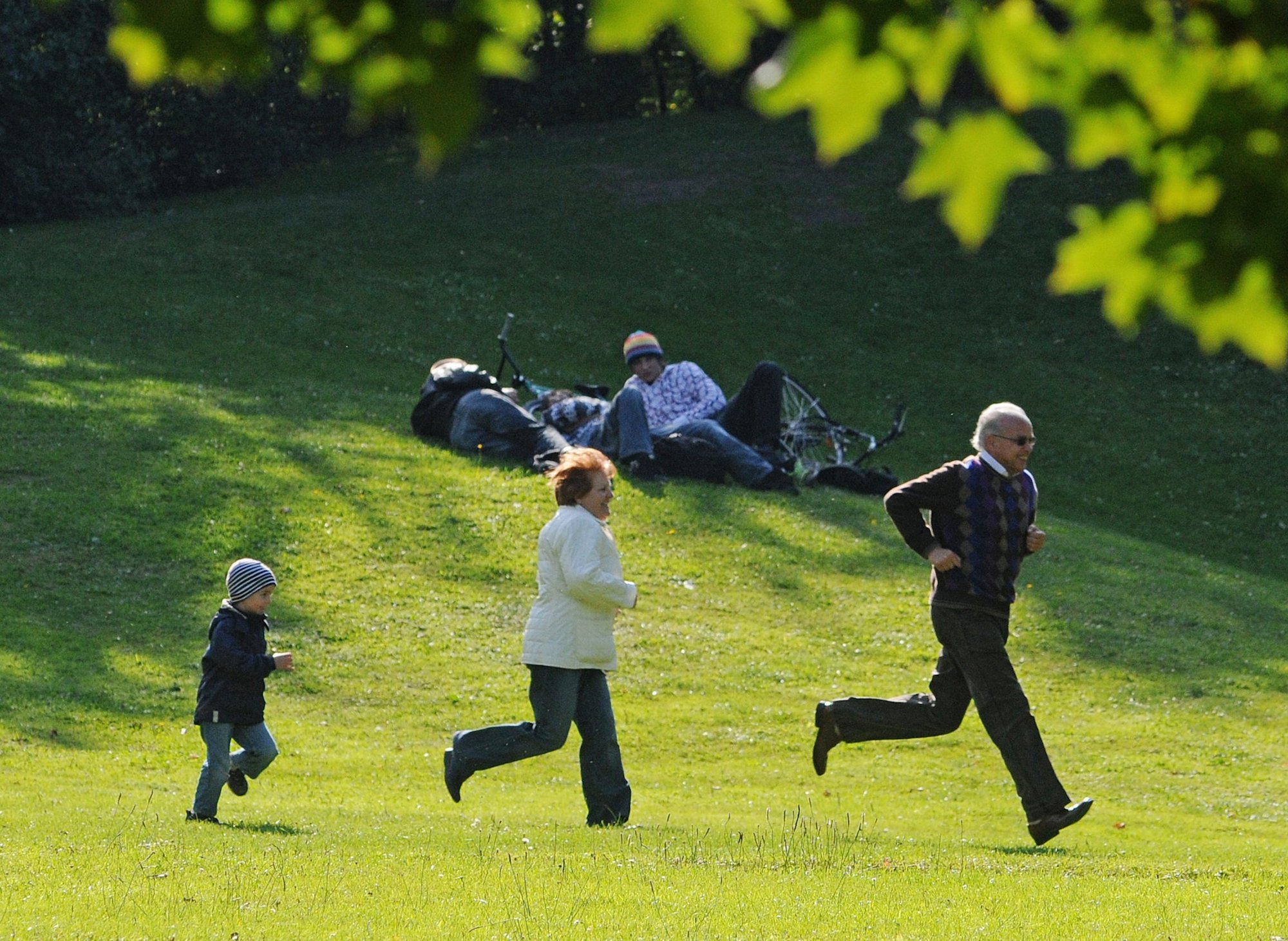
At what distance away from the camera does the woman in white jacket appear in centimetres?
880

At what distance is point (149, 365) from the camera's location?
2406cm

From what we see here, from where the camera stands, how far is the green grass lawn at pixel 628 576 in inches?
288

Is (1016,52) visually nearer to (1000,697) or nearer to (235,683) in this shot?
(1000,697)

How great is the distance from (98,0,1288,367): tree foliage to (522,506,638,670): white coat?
6.12 metres

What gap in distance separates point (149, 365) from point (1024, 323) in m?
17.0

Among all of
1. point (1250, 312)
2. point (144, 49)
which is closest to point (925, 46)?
point (1250, 312)

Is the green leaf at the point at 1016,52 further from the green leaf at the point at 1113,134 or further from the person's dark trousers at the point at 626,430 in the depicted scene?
the person's dark trousers at the point at 626,430

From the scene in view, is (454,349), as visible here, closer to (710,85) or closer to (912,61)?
(710,85)

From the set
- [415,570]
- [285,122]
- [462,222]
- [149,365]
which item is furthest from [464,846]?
[285,122]

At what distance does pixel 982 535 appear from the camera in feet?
29.2

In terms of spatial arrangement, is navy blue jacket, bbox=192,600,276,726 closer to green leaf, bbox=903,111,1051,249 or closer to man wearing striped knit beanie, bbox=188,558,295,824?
man wearing striped knit beanie, bbox=188,558,295,824

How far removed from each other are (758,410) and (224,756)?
449 inches

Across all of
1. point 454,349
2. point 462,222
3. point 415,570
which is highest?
point 462,222

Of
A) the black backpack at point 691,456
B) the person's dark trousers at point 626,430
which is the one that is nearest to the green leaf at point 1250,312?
the person's dark trousers at point 626,430
